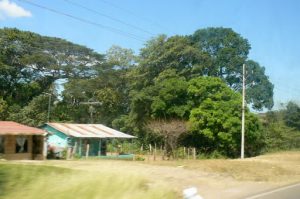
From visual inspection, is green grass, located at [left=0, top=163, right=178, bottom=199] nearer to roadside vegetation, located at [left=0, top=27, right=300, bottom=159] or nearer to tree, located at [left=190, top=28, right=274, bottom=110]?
roadside vegetation, located at [left=0, top=27, right=300, bottom=159]

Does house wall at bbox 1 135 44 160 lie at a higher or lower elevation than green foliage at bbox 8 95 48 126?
lower

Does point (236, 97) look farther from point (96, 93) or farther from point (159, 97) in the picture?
point (96, 93)

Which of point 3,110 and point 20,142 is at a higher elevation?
point 3,110

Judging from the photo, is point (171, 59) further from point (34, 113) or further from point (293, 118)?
point (293, 118)

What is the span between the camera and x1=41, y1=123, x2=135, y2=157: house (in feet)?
131

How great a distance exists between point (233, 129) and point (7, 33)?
94.6 feet

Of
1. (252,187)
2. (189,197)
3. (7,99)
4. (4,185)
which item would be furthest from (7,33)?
(189,197)

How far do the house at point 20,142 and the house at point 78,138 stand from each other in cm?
→ 241

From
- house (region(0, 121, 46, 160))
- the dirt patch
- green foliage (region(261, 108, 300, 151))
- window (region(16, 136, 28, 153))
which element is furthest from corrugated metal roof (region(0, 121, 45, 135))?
green foliage (region(261, 108, 300, 151))

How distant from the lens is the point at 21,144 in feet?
113

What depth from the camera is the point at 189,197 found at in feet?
24.7

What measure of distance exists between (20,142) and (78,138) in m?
7.28

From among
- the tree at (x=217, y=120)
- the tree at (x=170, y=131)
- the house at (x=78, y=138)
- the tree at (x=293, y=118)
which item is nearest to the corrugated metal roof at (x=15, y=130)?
the house at (x=78, y=138)

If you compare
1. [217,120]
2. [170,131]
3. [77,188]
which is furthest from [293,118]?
[77,188]
